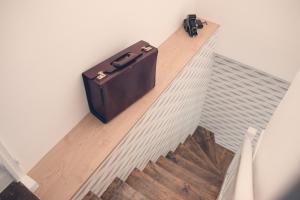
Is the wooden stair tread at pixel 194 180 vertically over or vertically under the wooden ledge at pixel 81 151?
under

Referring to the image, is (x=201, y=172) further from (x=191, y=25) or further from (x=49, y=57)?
(x=49, y=57)

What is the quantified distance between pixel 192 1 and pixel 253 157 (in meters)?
1.85

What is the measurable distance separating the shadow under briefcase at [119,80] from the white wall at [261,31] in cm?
119

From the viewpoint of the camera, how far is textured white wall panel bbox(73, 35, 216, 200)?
1.83 meters

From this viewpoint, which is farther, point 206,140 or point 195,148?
point 206,140

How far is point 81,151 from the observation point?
5.57 ft

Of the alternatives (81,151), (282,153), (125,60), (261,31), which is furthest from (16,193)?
(261,31)

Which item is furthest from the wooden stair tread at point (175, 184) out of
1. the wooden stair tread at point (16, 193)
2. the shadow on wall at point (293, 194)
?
the shadow on wall at point (293, 194)

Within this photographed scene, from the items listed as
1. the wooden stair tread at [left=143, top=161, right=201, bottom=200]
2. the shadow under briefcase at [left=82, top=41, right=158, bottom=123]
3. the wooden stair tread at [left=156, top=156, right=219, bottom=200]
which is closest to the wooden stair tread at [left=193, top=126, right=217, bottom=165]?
the wooden stair tread at [left=156, top=156, right=219, bottom=200]

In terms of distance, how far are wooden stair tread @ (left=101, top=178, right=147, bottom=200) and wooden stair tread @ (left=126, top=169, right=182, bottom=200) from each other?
0.17 metres

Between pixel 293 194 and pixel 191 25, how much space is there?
2073 mm

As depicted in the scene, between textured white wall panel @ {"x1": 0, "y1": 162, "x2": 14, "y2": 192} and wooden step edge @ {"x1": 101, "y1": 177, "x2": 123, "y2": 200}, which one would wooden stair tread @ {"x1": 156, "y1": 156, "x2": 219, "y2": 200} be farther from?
textured white wall panel @ {"x1": 0, "y1": 162, "x2": 14, "y2": 192}

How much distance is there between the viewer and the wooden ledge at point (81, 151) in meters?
1.54

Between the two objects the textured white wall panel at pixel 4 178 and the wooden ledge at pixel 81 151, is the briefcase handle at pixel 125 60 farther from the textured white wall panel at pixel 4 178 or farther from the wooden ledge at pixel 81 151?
the textured white wall panel at pixel 4 178
